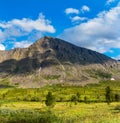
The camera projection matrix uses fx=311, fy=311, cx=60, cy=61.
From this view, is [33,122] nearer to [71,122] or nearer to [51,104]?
[71,122]

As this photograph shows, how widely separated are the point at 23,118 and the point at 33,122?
6.79ft

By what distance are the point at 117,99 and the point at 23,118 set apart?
15442 cm

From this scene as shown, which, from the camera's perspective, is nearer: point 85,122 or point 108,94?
point 85,122

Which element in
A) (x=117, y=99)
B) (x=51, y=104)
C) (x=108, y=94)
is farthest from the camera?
(x=117, y=99)

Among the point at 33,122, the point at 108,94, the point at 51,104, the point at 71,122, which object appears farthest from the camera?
the point at 108,94

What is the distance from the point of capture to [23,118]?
29625 mm

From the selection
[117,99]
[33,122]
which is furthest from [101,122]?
[117,99]

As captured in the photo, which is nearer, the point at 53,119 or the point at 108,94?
the point at 53,119

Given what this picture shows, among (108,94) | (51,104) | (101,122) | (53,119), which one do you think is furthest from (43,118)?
(108,94)

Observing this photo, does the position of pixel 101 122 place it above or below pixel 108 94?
below

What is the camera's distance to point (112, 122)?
2998cm

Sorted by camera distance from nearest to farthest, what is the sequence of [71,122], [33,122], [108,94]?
[33,122]
[71,122]
[108,94]

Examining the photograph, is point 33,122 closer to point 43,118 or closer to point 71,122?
point 43,118

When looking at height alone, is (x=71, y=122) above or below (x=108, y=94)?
below
